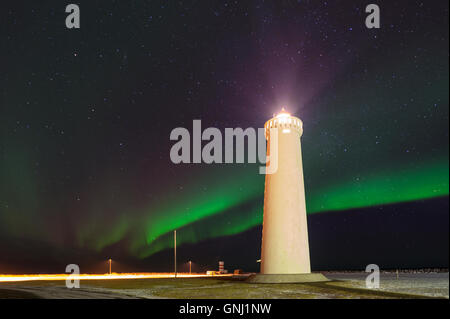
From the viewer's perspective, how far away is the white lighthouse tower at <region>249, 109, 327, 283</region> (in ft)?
94.5

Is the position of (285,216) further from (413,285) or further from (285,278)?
(413,285)

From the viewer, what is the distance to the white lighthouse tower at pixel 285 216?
28.8 metres

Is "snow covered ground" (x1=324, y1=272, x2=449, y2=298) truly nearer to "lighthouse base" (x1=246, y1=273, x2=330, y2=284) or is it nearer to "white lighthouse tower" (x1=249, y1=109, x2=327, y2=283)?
"lighthouse base" (x1=246, y1=273, x2=330, y2=284)

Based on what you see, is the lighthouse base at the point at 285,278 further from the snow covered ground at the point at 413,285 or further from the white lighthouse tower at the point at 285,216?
the snow covered ground at the point at 413,285

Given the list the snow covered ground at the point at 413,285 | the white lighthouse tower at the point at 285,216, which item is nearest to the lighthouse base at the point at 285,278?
the white lighthouse tower at the point at 285,216

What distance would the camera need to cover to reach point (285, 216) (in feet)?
95.8

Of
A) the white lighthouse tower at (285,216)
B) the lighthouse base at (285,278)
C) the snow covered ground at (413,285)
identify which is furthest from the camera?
the white lighthouse tower at (285,216)

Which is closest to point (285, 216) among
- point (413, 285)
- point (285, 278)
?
point (285, 278)

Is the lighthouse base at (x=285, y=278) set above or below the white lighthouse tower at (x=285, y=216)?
below
